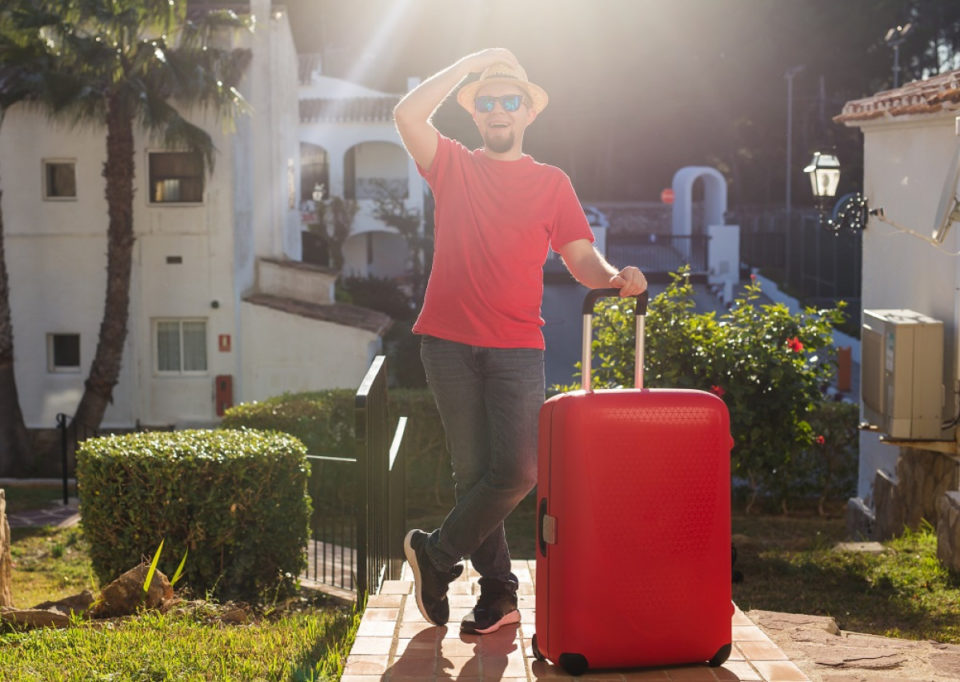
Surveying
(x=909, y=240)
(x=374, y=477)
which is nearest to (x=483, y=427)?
(x=374, y=477)

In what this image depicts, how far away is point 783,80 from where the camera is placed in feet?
145

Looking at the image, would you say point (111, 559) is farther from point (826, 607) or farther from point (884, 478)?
point (884, 478)

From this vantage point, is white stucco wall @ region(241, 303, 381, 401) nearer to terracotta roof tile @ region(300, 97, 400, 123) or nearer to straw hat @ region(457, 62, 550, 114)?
terracotta roof tile @ region(300, 97, 400, 123)

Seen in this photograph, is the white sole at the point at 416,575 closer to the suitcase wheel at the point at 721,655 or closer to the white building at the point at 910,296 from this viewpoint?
the suitcase wheel at the point at 721,655

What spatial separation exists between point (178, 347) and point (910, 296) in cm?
1508

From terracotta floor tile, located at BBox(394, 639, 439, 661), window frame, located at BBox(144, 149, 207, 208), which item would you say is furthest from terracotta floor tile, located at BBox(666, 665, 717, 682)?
window frame, located at BBox(144, 149, 207, 208)

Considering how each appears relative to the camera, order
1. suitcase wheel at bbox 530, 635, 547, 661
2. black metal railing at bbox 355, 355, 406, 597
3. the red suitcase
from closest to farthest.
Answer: the red suitcase → suitcase wheel at bbox 530, 635, 547, 661 → black metal railing at bbox 355, 355, 406, 597

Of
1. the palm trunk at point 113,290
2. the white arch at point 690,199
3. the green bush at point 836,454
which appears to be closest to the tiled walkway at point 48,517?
the palm trunk at point 113,290

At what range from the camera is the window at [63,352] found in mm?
23859

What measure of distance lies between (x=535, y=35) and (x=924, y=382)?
35.7 m

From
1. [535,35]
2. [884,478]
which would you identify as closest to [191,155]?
[884,478]

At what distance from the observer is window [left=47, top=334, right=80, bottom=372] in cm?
2386

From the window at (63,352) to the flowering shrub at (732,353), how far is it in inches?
572

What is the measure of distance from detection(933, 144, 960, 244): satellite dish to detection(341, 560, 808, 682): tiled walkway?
252 inches
